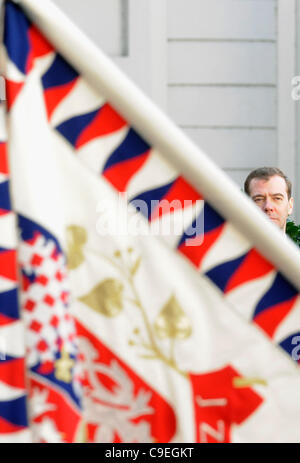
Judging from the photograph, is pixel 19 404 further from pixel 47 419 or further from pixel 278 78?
pixel 278 78

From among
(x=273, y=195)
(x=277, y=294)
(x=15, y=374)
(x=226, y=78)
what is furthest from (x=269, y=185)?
(x=15, y=374)

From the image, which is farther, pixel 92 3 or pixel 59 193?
pixel 92 3

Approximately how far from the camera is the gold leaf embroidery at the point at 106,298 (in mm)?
924

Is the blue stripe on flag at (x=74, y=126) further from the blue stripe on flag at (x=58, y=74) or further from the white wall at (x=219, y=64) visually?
the white wall at (x=219, y=64)

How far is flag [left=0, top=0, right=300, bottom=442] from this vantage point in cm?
91

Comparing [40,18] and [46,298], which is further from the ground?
[40,18]

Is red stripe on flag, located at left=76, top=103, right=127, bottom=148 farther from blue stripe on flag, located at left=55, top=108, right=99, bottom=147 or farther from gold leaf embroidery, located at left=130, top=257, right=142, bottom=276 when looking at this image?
gold leaf embroidery, located at left=130, top=257, right=142, bottom=276

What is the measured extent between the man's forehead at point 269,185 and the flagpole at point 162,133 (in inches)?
65.7

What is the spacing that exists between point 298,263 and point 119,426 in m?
0.24

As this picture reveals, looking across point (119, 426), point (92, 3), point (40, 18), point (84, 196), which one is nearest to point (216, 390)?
point (119, 426)

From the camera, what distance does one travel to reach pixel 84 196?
93 centimetres

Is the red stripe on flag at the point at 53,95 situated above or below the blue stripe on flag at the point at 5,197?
above

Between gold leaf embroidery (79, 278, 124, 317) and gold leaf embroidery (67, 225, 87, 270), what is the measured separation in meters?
0.03

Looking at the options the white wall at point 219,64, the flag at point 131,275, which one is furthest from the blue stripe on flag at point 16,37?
the white wall at point 219,64
